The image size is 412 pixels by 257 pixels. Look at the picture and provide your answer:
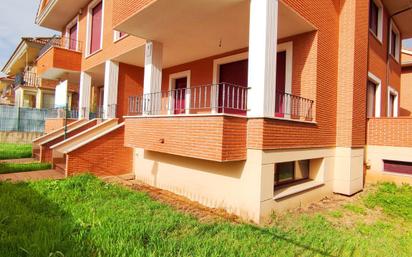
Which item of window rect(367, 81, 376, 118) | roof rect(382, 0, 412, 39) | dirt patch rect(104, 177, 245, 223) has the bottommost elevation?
dirt patch rect(104, 177, 245, 223)

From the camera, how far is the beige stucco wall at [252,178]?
5.36m

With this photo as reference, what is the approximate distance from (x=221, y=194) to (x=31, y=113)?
18410mm

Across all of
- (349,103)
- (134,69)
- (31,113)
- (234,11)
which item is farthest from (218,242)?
(31,113)

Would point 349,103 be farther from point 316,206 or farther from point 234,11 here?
point 234,11

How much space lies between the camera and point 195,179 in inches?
262

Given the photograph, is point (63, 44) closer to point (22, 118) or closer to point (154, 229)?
point (22, 118)

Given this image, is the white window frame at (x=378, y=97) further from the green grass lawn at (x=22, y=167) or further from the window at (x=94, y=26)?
the green grass lawn at (x=22, y=167)

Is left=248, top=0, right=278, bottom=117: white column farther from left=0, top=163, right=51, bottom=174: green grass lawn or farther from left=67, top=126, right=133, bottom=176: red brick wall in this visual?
left=0, top=163, right=51, bottom=174: green grass lawn

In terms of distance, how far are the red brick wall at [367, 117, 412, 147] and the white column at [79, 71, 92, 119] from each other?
12.6 meters

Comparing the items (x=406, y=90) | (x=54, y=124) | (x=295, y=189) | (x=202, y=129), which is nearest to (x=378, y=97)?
(x=295, y=189)

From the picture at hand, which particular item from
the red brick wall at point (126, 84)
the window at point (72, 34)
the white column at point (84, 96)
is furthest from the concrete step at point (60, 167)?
the window at point (72, 34)

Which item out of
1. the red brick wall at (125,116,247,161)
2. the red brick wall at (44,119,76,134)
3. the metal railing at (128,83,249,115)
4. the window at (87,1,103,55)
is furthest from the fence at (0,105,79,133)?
the red brick wall at (125,116,247,161)

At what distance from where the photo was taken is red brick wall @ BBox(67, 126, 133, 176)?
8289 mm

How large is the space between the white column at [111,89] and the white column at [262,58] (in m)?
7.49
